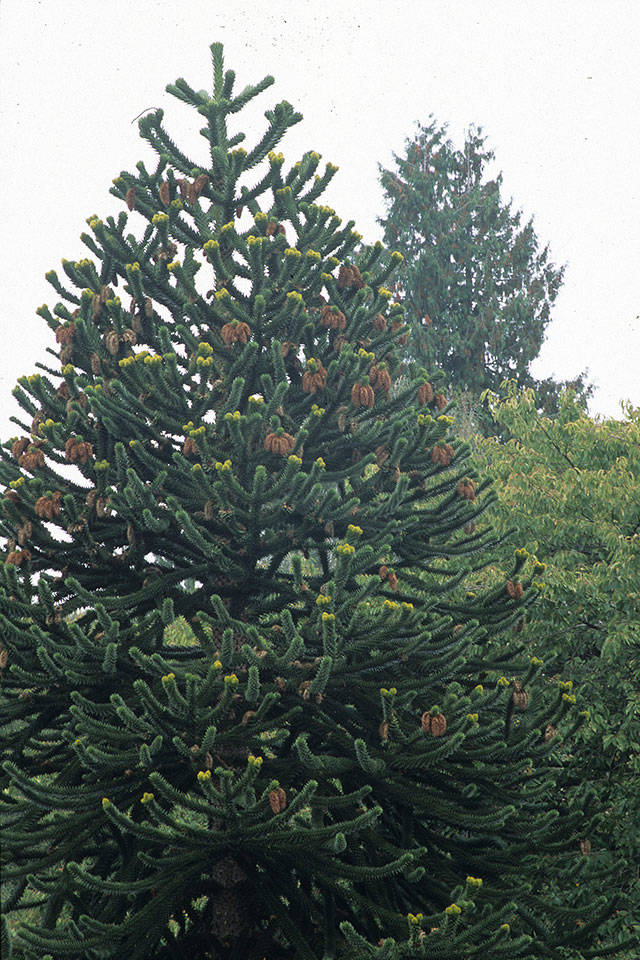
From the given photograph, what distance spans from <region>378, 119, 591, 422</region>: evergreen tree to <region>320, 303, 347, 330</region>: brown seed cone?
23.2m

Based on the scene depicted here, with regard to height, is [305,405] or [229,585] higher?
[305,405]

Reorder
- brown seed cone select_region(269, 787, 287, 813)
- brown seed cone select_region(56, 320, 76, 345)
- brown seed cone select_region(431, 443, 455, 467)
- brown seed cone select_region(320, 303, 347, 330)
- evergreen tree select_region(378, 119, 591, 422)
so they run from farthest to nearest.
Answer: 1. evergreen tree select_region(378, 119, 591, 422)
2. brown seed cone select_region(320, 303, 347, 330)
3. brown seed cone select_region(56, 320, 76, 345)
4. brown seed cone select_region(431, 443, 455, 467)
5. brown seed cone select_region(269, 787, 287, 813)

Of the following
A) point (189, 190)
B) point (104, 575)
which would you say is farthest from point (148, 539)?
point (189, 190)

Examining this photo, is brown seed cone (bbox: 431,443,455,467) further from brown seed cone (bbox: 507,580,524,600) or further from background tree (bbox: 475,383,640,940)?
background tree (bbox: 475,383,640,940)

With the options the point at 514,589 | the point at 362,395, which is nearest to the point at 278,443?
the point at 362,395

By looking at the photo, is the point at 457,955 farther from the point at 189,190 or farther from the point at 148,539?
the point at 189,190

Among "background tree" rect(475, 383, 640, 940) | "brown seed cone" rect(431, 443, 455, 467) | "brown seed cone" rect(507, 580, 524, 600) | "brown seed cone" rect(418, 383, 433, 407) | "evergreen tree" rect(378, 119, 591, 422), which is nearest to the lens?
"brown seed cone" rect(507, 580, 524, 600)

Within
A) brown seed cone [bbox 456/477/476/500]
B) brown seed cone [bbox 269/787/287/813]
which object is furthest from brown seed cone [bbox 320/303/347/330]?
brown seed cone [bbox 269/787/287/813]

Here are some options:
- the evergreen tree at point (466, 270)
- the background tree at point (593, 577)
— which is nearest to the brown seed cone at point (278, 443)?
the background tree at point (593, 577)

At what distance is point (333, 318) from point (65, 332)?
2.50m

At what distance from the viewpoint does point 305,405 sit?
906 centimetres

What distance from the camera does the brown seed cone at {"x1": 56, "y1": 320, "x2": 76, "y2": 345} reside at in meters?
9.08

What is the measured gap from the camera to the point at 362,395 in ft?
28.1

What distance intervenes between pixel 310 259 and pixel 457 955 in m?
5.94
